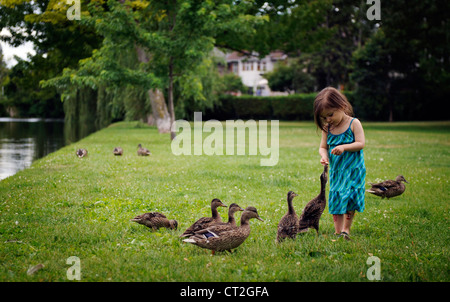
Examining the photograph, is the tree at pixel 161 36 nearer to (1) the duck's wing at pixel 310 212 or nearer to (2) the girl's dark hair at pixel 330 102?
(2) the girl's dark hair at pixel 330 102

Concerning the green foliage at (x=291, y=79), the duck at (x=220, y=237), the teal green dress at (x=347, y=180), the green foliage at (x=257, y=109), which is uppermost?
the green foliage at (x=291, y=79)

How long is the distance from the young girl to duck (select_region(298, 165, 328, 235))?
128 mm

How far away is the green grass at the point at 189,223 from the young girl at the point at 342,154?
16.7 inches

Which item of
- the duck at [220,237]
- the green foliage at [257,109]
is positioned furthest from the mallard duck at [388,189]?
the green foliage at [257,109]

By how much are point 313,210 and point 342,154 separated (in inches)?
32.6

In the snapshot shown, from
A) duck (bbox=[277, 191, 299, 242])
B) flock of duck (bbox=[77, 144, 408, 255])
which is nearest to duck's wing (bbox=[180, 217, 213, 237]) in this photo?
flock of duck (bbox=[77, 144, 408, 255])

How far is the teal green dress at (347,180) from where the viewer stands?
221 inches

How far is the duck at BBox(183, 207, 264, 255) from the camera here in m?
4.86

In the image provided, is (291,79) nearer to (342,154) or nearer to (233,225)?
(342,154)

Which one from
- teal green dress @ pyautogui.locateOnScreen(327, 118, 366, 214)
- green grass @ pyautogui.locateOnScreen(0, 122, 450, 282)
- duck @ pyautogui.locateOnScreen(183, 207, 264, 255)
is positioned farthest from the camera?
teal green dress @ pyautogui.locateOnScreen(327, 118, 366, 214)

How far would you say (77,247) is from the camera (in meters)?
5.30

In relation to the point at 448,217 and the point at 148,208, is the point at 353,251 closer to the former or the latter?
the point at 448,217

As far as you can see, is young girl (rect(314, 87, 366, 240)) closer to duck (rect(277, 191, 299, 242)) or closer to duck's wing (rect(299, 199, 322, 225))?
duck's wing (rect(299, 199, 322, 225))

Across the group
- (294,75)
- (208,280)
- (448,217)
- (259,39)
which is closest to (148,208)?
(208,280)
